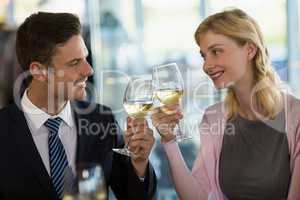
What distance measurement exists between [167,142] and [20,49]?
598 millimetres

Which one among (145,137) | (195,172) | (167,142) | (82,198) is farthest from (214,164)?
(82,198)

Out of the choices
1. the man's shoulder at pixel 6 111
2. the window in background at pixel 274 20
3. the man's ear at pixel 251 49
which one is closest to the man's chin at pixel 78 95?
the man's shoulder at pixel 6 111

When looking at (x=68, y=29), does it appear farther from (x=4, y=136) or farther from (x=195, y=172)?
(x=195, y=172)

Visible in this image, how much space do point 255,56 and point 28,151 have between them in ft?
2.82

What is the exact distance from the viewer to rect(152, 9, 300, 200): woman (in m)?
1.67

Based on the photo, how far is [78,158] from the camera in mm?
1580

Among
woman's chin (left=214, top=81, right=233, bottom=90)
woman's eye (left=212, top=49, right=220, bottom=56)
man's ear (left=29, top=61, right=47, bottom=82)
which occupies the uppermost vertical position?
woman's eye (left=212, top=49, right=220, bottom=56)

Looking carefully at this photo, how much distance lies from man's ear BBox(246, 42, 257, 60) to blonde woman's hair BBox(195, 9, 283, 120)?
11 mm

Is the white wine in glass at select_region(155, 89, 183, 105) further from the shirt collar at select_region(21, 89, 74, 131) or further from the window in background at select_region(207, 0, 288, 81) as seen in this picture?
the window in background at select_region(207, 0, 288, 81)

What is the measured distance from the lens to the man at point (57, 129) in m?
1.51

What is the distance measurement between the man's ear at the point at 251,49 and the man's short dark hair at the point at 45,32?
0.60 metres

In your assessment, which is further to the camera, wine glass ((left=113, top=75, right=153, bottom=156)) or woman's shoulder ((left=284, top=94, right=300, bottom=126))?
woman's shoulder ((left=284, top=94, right=300, bottom=126))

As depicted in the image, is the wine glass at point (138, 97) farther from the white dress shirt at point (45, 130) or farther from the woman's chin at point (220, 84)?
the woman's chin at point (220, 84)

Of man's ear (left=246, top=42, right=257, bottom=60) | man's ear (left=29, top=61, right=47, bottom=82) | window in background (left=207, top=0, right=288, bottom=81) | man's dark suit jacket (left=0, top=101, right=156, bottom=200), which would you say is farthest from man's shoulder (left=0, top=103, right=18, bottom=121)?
window in background (left=207, top=0, right=288, bottom=81)
